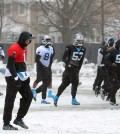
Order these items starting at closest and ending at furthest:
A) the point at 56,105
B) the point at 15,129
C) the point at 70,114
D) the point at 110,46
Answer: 1. the point at 15,129
2. the point at 70,114
3. the point at 56,105
4. the point at 110,46

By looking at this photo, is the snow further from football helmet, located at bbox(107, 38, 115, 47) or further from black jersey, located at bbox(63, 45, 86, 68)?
football helmet, located at bbox(107, 38, 115, 47)

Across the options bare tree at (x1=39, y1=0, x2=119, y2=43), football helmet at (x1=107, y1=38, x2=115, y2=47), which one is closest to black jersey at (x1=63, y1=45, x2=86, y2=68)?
football helmet at (x1=107, y1=38, x2=115, y2=47)

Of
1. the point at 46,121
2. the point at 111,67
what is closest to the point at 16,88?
the point at 46,121

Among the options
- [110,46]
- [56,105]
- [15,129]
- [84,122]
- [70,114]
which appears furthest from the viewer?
[110,46]

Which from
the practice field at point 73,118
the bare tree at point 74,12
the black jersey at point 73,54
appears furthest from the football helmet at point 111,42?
the bare tree at point 74,12

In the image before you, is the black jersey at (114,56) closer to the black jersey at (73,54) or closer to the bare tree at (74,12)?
the black jersey at (73,54)

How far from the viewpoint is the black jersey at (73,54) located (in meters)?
16.4

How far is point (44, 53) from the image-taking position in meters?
17.5

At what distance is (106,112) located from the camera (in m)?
14.9

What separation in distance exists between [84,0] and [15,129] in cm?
3157

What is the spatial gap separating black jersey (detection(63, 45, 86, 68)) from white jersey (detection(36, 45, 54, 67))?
109 centimetres

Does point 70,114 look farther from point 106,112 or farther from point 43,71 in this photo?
point 43,71

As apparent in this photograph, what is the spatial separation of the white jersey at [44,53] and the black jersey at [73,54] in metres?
1.09

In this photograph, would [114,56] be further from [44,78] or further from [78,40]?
[44,78]
